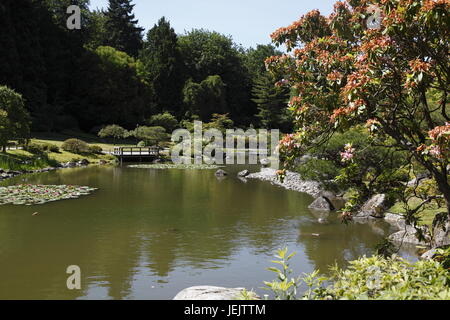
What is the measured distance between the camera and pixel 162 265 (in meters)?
11.0

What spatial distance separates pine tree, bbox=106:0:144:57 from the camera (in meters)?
73.9

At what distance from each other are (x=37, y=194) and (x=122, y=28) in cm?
6023

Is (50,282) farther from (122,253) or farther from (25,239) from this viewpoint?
(25,239)

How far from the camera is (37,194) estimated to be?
67.5 feet

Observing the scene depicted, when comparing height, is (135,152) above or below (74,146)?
below

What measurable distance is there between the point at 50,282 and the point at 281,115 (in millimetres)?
60012

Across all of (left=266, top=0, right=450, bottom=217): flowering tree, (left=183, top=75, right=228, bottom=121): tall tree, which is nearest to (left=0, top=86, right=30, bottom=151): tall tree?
(left=266, top=0, right=450, bottom=217): flowering tree

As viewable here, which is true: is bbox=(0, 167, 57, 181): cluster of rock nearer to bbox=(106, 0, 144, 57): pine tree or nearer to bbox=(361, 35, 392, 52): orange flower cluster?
bbox=(361, 35, 392, 52): orange flower cluster

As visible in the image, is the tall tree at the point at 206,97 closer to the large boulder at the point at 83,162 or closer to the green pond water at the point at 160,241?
the large boulder at the point at 83,162

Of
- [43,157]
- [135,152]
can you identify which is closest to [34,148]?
[43,157]

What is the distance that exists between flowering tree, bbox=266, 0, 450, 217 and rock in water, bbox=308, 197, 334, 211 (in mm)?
10980

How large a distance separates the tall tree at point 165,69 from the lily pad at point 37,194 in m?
46.1

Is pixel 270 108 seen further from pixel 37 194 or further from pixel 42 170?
pixel 37 194
